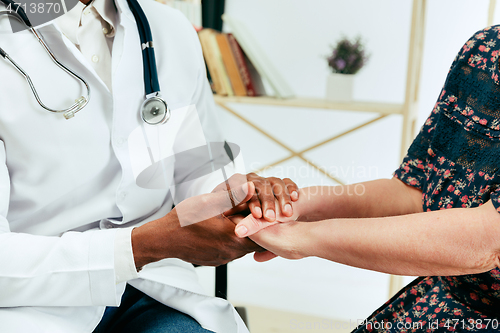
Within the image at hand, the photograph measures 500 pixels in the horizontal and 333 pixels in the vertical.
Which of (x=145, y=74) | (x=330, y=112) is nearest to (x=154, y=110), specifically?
(x=145, y=74)

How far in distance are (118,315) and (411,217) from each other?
62 cm

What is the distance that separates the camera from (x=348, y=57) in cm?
168

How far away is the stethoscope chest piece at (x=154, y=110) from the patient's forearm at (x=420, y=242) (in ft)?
1.24

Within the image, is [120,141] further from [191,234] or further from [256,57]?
[256,57]

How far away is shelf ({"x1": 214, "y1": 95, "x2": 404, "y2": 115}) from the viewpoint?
5.24 feet

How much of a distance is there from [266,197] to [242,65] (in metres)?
0.93

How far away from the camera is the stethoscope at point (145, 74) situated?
2.53 ft

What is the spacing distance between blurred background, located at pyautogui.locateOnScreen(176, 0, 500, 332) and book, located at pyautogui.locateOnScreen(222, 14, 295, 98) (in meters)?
0.31

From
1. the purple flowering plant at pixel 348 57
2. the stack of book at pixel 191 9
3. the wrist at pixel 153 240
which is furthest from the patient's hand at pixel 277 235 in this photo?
the stack of book at pixel 191 9

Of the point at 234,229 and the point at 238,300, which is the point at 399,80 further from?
the point at 234,229

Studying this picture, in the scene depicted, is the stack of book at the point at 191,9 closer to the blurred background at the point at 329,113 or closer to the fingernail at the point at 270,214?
the blurred background at the point at 329,113

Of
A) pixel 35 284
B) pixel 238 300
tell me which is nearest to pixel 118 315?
pixel 35 284

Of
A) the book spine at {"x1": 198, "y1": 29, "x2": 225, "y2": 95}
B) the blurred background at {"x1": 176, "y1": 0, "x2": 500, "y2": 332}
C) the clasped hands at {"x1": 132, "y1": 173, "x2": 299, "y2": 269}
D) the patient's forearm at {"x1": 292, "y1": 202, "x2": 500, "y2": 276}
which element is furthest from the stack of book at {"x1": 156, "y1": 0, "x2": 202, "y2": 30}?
the patient's forearm at {"x1": 292, "y1": 202, "x2": 500, "y2": 276}

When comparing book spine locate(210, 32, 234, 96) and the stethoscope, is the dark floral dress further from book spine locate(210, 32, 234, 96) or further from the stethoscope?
book spine locate(210, 32, 234, 96)
